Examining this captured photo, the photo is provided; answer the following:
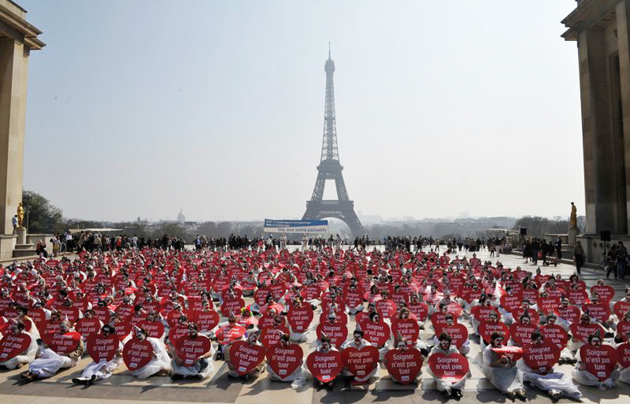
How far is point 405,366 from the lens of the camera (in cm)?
930

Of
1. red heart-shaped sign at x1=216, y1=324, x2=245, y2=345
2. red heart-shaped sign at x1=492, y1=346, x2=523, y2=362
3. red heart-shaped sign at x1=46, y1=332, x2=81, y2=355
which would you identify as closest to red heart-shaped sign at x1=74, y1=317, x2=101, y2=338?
red heart-shaped sign at x1=46, y1=332, x2=81, y2=355

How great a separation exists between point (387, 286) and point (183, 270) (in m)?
10.8

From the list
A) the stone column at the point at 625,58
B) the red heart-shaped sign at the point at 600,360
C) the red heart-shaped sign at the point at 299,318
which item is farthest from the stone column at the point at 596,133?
the red heart-shaped sign at the point at 299,318

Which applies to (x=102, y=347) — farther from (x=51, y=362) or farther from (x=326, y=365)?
(x=326, y=365)

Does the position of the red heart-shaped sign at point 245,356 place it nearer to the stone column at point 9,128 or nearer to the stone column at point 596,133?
the stone column at point 596,133

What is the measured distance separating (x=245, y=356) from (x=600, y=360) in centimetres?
698

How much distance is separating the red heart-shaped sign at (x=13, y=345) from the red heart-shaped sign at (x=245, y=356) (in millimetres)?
4628

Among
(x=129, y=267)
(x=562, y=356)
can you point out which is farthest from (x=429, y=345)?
(x=129, y=267)

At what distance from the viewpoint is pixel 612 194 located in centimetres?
3231

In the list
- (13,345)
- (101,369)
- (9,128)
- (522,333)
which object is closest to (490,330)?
(522,333)

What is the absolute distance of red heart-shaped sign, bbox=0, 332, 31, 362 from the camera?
1019cm

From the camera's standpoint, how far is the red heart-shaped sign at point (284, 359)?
31.1 ft

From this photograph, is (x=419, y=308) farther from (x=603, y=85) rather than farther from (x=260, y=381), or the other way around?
(x=603, y=85)

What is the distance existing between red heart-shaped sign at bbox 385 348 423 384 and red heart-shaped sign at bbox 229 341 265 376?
2.63 m
